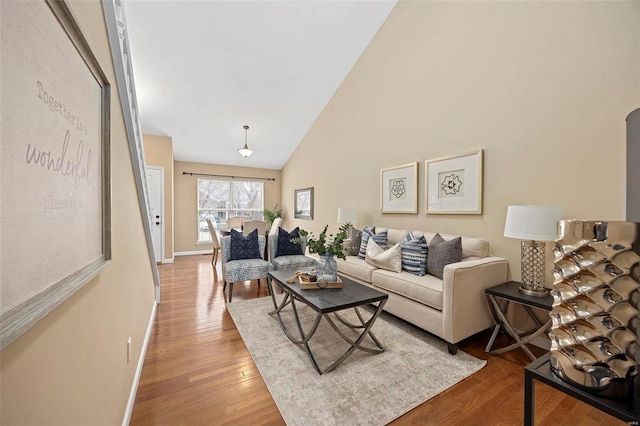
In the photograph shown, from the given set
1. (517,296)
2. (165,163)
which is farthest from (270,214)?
(517,296)

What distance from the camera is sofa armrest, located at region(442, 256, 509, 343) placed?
7.02 ft

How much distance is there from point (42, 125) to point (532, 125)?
10.6 feet

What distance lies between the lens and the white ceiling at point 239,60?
3350mm

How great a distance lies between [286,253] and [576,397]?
3487mm

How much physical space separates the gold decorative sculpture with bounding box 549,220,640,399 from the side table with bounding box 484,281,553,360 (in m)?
1.61

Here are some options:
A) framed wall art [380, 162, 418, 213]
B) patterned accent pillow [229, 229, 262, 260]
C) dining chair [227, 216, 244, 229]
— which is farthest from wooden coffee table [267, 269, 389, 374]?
dining chair [227, 216, 244, 229]

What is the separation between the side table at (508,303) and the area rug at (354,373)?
0.33 metres

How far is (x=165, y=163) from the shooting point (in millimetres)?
5559

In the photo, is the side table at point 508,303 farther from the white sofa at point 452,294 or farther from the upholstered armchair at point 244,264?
the upholstered armchair at point 244,264

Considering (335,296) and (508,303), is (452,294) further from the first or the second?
(335,296)

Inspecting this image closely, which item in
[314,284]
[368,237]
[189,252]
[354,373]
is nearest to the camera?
[354,373]

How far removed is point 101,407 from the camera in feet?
3.48

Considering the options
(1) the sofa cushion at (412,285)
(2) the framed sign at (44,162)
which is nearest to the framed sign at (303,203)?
(1) the sofa cushion at (412,285)

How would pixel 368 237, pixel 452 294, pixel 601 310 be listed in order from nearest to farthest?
pixel 601 310 < pixel 452 294 < pixel 368 237
